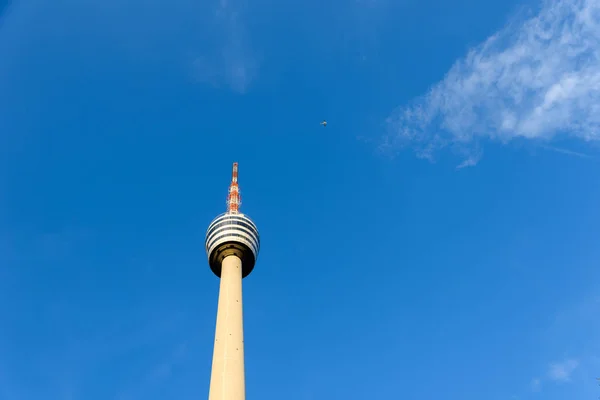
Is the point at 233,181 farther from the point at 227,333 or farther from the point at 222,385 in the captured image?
the point at 222,385

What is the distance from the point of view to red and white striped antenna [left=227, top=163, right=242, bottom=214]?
4304 inches

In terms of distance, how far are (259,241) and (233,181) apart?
16922 mm

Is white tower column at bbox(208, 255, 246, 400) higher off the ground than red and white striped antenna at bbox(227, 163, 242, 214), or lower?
lower

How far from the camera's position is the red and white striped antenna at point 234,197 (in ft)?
359

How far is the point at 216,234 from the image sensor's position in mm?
101375

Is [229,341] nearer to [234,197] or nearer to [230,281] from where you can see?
[230,281]

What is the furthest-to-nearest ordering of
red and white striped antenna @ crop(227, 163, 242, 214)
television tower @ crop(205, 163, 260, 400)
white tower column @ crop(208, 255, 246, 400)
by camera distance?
red and white striped antenna @ crop(227, 163, 242, 214) < television tower @ crop(205, 163, 260, 400) < white tower column @ crop(208, 255, 246, 400)

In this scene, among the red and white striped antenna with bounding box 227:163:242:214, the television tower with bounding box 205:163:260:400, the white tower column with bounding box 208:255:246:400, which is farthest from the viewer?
the red and white striped antenna with bounding box 227:163:242:214

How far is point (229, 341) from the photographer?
82.9 meters

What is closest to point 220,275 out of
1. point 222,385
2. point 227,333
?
point 227,333

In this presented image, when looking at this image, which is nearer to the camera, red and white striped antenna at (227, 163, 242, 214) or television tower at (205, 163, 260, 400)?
television tower at (205, 163, 260, 400)

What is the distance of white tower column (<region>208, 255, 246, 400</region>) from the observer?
76.8 meters

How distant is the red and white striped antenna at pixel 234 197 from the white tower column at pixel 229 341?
13662mm

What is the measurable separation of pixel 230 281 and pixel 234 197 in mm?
24169
